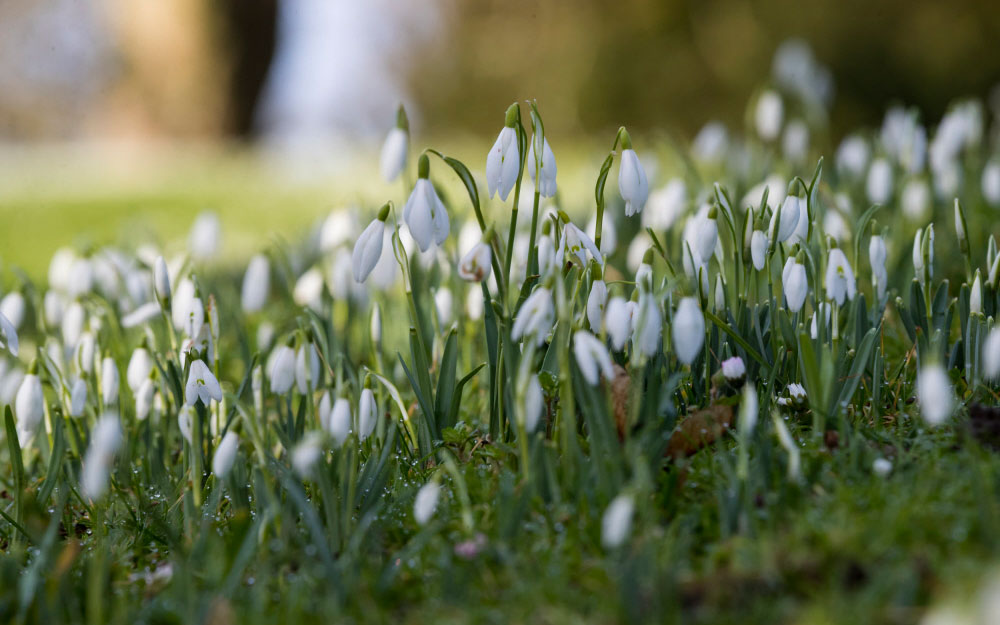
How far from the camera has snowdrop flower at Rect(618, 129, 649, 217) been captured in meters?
1.86

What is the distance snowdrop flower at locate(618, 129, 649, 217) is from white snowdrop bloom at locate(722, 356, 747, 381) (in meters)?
0.38

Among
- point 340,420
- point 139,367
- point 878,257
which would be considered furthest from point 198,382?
point 878,257

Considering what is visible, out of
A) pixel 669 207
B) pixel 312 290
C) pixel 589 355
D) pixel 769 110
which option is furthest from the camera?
pixel 769 110

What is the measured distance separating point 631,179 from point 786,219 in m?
0.39

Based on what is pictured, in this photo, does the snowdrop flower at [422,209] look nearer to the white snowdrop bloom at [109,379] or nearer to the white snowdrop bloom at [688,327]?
the white snowdrop bloom at [688,327]

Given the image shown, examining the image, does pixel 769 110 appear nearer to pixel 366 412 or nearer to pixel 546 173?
pixel 546 173

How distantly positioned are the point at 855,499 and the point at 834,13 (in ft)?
37.5

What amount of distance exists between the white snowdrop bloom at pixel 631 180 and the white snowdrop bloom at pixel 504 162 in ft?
0.73

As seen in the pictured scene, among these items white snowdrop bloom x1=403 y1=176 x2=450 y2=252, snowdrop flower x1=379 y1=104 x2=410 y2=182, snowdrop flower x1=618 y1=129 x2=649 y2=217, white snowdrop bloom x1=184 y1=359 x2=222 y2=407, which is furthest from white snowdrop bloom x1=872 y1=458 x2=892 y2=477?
white snowdrop bloom x1=184 y1=359 x2=222 y2=407

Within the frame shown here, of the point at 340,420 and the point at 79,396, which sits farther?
the point at 79,396

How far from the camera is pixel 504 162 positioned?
1.84 m

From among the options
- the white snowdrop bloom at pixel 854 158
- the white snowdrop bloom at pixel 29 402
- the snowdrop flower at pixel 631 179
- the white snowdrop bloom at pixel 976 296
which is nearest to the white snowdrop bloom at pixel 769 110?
the white snowdrop bloom at pixel 854 158

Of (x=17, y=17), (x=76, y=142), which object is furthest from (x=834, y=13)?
(x=76, y=142)

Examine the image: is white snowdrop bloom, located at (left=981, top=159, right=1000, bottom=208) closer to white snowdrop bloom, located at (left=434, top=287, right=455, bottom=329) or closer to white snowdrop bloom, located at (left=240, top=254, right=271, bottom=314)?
white snowdrop bloom, located at (left=434, top=287, right=455, bottom=329)
